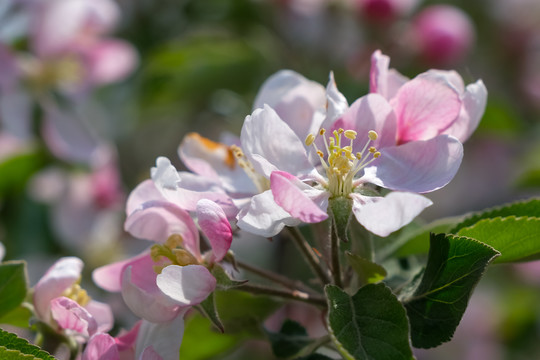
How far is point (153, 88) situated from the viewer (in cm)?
232

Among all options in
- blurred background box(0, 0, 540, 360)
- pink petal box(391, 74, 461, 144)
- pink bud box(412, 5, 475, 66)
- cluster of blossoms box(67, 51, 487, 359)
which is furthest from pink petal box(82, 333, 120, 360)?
pink bud box(412, 5, 475, 66)

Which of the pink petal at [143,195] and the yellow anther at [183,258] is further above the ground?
the pink petal at [143,195]

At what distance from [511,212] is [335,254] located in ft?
0.88

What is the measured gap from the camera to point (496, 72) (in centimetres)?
361

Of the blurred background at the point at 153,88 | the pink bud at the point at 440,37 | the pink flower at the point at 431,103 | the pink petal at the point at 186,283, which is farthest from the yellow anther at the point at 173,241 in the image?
the pink bud at the point at 440,37

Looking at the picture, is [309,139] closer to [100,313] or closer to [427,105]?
[427,105]

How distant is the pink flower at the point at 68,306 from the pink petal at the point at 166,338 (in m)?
0.07

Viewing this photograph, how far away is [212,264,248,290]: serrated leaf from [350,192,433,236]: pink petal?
0.55 feet

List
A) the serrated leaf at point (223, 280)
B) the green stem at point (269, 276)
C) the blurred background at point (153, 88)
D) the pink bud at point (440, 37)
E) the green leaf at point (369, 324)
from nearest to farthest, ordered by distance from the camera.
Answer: the green leaf at point (369, 324)
the serrated leaf at point (223, 280)
the green stem at point (269, 276)
the blurred background at point (153, 88)
the pink bud at point (440, 37)

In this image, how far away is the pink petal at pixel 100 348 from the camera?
0.90m

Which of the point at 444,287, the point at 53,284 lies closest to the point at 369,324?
the point at 444,287

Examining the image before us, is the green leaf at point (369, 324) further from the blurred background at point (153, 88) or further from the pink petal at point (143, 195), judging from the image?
the blurred background at point (153, 88)

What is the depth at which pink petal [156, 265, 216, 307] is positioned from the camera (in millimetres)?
872

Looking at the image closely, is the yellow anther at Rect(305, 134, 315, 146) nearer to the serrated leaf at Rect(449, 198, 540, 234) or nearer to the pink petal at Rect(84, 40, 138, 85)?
the serrated leaf at Rect(449, 198, 540, 234)
